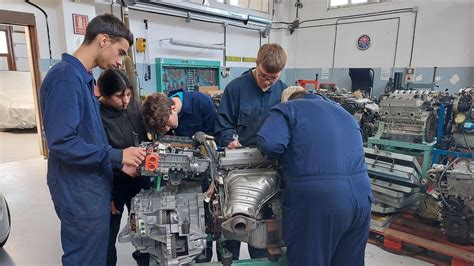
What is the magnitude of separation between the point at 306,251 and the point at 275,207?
26 cm

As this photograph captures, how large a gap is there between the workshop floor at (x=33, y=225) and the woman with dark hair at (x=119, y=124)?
25.3 inches

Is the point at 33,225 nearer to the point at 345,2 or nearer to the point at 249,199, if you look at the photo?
the point at 249,199

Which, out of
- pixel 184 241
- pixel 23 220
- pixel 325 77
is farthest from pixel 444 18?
pixel 23 220

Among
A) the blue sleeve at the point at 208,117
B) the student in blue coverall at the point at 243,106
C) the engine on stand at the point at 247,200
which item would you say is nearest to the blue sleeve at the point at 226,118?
the student in blue coverall at the point at 243,106

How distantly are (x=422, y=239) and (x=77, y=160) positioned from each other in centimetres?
231

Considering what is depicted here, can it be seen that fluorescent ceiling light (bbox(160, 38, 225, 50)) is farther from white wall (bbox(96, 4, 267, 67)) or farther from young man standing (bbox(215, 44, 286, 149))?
young man standing (bbox(215, 44, 286, 149))

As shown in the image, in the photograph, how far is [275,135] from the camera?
1.25 m

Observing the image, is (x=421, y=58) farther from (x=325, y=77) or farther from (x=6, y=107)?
(x=6, y=107)

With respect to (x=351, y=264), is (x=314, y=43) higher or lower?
higher

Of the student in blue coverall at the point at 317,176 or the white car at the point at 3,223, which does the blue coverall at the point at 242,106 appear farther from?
the white car at the point at 3,223

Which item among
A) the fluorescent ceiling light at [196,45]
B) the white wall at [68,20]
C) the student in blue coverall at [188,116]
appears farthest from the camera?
the fluorescent ceiling light at [196,45]

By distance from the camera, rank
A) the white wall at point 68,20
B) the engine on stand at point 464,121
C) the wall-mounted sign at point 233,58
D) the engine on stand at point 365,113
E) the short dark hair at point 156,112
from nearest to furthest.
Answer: the short dark hair at point 156,112
the engine on stand at point 464,121
the engine on stand at point 365,113
the white wall at point 68,20
the wall-mounted sign at point 233,58

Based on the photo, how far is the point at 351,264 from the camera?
4.48 feet

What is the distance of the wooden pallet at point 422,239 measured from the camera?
6.65ft
